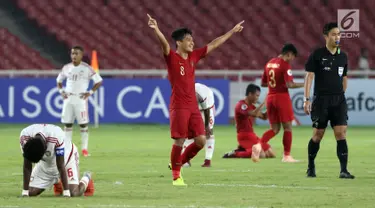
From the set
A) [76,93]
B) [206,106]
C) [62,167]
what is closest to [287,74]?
[206,106]

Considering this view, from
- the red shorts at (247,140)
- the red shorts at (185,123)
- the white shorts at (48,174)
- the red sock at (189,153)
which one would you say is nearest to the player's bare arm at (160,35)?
the red shorts at (185,123)

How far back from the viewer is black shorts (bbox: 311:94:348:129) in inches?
517

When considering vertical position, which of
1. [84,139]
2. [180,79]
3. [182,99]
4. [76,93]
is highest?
[180,79]

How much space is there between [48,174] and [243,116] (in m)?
7.96

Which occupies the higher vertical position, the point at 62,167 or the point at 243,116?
the point at 62,167

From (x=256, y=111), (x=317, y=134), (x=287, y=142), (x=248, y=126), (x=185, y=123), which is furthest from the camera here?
(x=248, y=126)

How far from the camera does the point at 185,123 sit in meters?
12.4

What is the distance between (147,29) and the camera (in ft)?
109

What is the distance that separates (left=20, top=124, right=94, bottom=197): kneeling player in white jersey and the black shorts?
3.47 meters

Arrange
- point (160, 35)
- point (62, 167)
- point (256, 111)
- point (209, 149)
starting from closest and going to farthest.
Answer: point (62, 167) → point (160, 35) → point (209, 149) → point (256, 111)

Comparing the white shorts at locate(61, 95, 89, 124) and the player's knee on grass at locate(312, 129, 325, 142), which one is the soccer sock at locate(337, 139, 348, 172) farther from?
the white shorts at locate(61, 95, 89, 124)

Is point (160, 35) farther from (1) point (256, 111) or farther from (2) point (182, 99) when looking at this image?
(1) point (256, 111)

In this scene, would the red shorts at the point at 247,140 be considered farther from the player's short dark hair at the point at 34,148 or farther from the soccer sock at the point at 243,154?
the player's short dark hair at the point at 34,148

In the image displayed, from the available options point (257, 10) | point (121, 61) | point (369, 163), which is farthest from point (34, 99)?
point (369, 163)
